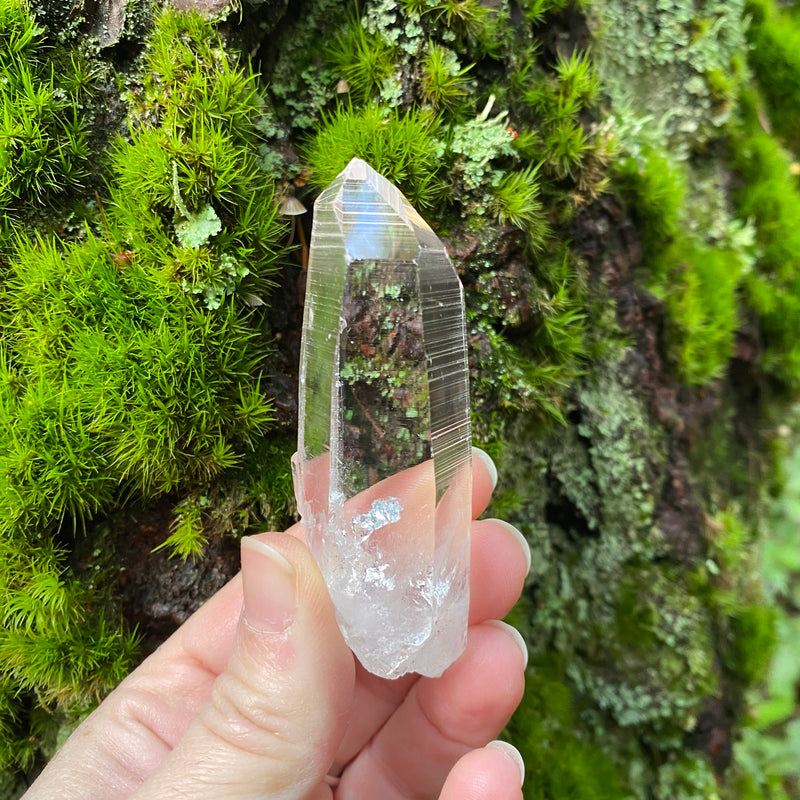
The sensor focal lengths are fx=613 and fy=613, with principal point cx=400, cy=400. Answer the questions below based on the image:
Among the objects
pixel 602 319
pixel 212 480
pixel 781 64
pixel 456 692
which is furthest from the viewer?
pixel 781 64

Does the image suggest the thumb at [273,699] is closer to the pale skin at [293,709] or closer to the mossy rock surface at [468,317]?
the pale skin at [293,709]

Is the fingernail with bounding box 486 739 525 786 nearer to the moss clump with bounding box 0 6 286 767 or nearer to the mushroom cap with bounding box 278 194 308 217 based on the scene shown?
the moss clump with bounding box 0 6 286 767

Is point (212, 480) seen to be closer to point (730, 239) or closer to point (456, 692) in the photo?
point (456, 692)

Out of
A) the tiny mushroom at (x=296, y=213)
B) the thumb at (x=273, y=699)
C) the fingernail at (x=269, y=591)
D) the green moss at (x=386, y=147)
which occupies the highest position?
the green moss at (x=386, y=147)

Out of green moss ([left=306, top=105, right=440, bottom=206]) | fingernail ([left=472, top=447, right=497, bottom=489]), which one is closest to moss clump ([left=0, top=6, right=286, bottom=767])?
green moss ([left=306, top=105, right=440, bottom=206])

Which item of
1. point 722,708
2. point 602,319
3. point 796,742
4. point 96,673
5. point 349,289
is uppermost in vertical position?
point 349,289

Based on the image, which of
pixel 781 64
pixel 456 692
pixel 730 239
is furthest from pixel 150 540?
pixel 781 64

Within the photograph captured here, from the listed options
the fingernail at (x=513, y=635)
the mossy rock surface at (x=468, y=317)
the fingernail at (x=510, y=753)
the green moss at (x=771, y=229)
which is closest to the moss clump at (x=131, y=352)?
the mossy rock surface at (x=468, y=317)

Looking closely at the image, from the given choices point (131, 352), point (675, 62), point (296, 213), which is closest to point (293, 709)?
point (131, 352)
